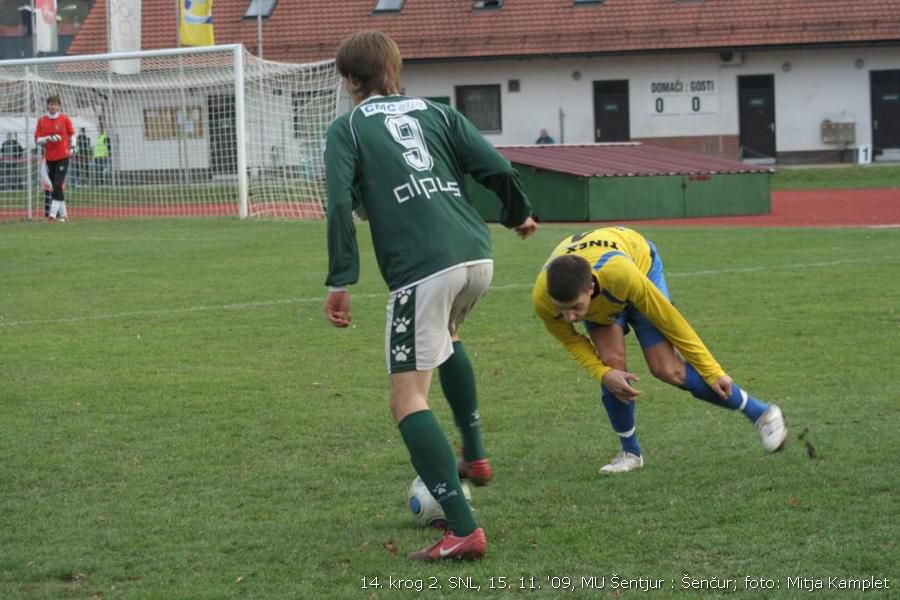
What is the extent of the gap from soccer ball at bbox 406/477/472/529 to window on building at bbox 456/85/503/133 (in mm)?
40707

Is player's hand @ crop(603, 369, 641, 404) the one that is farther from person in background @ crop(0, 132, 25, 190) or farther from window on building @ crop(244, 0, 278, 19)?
window on building @ crop(244, 0, 278, 19)

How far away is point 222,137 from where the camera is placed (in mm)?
25562

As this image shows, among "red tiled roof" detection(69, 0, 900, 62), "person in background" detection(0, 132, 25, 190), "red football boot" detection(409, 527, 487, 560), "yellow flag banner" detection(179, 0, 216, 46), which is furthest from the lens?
"red tiled roof" detection(69, 0, 900, 62)

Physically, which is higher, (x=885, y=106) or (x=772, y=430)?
(x=885, y=106)

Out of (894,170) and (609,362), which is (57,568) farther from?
(894,170)

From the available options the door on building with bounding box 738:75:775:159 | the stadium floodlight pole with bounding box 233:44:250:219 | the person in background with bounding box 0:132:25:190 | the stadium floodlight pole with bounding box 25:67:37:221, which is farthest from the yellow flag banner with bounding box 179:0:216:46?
the door on building with bounding box 738:75:775:159

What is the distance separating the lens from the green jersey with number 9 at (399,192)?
5090 millimetres

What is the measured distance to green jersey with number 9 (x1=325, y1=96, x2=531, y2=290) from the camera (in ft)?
16.7

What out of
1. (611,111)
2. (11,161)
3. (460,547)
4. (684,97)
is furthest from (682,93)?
(460,547)

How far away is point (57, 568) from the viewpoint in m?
5.04

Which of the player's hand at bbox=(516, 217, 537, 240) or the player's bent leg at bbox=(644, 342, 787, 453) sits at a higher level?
the player's hand at bbox=(516, 217, 537, 240)

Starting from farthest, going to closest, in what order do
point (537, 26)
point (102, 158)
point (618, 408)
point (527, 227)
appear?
point (537, 26)
point (102, 158)
point (618, 408)
point (527, 227)

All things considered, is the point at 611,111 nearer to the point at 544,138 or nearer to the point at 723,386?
the point at 544,138

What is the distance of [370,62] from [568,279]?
1.21 metres
